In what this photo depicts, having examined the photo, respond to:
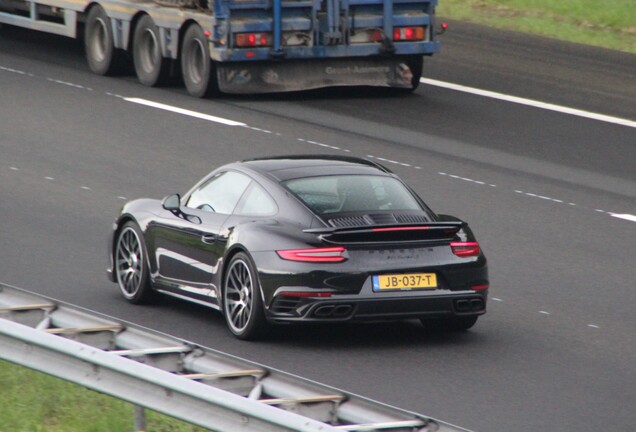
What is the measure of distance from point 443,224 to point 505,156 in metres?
8.70

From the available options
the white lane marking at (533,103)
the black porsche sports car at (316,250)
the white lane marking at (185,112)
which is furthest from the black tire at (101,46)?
the black porsche sports car at (316,250)

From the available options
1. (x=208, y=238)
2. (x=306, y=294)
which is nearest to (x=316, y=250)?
A: (x=306, y=294)

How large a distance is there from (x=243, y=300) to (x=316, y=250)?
2.46ft

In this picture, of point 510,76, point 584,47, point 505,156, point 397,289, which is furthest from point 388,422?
point 584,47

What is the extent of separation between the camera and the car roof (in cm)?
1158

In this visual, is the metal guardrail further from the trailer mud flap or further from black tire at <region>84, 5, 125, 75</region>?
black tire at <region>84, 5, 125, 75</region>

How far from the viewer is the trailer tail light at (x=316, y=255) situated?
35.2 ft

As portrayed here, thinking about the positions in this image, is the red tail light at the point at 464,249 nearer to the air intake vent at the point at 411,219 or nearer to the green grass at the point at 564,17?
the air intake vent at the point at 411,219

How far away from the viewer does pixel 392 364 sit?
35.0 feet

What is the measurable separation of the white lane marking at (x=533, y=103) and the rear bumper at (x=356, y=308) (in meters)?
11.8

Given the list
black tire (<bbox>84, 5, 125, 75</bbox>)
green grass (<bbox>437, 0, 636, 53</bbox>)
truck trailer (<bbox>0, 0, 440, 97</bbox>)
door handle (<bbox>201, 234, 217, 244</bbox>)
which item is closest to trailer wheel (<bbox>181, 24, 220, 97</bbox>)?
truck trailer (<bbox>0, 0, 440, 97</bbox>)

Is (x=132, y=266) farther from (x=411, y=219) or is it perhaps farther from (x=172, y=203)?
(x=411, y=219)

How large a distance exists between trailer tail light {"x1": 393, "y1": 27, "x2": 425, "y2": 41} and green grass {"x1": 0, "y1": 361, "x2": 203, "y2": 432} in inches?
556

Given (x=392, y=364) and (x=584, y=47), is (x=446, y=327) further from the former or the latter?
(x=584, y=47)
